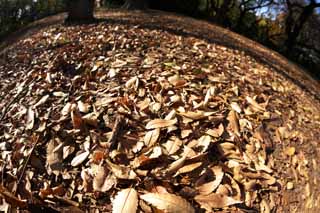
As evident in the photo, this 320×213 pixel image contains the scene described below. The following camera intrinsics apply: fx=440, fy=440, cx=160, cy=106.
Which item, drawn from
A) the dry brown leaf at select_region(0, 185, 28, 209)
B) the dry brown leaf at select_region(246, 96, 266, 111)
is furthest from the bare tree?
the dry brown leaf at select_region(0, 185, 28, 209)

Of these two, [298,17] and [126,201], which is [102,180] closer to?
[126,201]

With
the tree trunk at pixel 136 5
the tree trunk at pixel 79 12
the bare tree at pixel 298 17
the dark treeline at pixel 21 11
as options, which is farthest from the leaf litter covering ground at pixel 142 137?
the bare tree at pixel 298 17

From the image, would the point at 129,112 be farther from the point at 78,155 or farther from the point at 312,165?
the point at 312,165

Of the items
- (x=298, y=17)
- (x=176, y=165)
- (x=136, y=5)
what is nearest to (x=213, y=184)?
(x=176, y=165)

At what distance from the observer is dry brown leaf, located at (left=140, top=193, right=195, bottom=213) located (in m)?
2.20

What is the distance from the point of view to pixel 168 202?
221 cm

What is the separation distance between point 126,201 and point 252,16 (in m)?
11.9

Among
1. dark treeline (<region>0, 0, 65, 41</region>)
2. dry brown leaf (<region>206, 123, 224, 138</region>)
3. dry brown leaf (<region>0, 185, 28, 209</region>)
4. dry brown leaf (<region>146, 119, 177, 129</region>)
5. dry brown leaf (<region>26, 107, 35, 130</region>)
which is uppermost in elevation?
dry brown leaf (<region>146, 119, 177, 129</region>)

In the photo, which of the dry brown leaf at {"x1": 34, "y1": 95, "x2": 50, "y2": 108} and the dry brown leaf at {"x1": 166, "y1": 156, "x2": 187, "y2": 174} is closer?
the dry brown leaf at {"x1": 166, "y1": 156, "x2": 187, "y2": 174}

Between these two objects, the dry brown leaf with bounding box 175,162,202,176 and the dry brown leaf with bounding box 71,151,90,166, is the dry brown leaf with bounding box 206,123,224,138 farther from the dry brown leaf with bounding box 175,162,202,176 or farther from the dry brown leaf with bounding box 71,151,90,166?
the dry brown leaf with bounding box 71,151,90,166

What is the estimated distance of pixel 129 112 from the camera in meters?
2.73

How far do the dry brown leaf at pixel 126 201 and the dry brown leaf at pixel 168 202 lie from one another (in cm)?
5

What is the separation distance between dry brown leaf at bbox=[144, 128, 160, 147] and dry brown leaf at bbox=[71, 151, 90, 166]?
1.12 feet

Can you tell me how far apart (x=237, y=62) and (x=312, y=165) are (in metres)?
1.71
